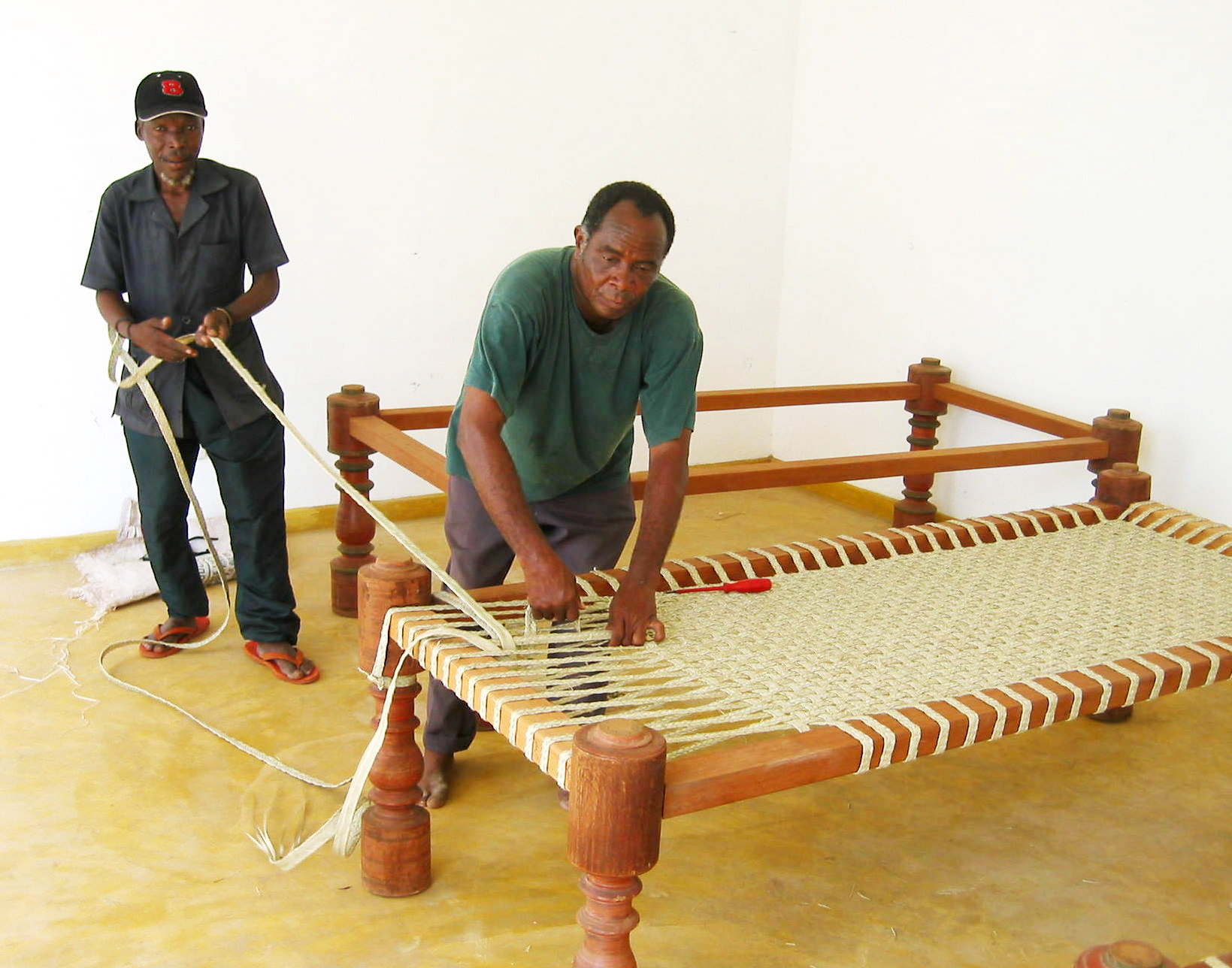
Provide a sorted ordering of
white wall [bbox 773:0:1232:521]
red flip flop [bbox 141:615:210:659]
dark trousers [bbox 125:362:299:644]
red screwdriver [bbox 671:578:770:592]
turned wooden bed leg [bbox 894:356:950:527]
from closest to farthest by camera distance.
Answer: red screwdriver [bbox 671:578:770:592], dark trousers [bbox 125:362:299:644], red flip flop [bbox 141:615:210:659], white wall [bbox 773:0:1232:521], turned wooden bed leg [bbox 894:356:950:527]

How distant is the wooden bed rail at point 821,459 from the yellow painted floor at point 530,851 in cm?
59

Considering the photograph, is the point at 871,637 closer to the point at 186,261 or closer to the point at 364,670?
the point at 364,670

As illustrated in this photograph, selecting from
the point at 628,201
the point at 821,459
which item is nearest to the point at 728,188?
the point at 821,459

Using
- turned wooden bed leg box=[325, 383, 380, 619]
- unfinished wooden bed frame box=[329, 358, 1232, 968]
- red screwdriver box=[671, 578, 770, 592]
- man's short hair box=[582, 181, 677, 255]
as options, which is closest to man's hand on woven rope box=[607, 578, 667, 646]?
unfinished wooden bed frame box=[329, 358, 1232, 968]

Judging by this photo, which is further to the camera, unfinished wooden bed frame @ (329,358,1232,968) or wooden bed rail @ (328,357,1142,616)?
wooden bed rail @ (328,357,1142,616)

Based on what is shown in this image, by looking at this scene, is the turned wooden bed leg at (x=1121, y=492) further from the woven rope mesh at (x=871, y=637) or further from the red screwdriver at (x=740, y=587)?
the red screwdriver at (x=740, y=587)

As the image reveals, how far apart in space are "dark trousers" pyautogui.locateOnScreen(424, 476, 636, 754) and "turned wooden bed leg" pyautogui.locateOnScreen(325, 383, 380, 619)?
2.95 feet

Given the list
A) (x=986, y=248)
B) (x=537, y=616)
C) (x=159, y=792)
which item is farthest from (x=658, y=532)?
(x=986, y=248)

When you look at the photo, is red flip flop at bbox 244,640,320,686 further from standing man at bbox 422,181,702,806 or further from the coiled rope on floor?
standing man at bbox 422,181,702,806

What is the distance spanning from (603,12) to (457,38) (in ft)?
1.91

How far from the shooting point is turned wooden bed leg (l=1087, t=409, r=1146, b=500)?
3391 mm

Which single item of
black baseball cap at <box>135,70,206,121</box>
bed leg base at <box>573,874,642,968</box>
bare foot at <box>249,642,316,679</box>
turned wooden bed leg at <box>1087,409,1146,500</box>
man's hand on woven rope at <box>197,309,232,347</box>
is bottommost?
bare foot at <box>249,642,316,679</box>

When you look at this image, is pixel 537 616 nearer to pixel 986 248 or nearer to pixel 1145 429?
pixel 1145 429

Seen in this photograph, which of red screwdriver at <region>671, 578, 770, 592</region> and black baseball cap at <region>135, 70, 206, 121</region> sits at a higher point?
black baseball cap at <region>135, 70, 206, 121</region>
